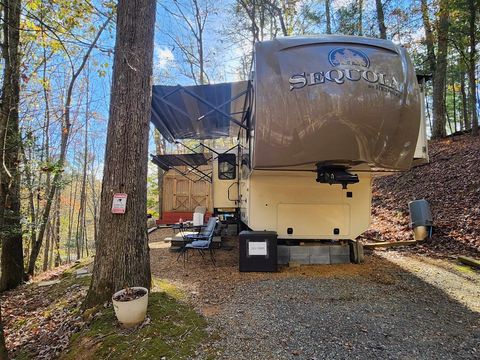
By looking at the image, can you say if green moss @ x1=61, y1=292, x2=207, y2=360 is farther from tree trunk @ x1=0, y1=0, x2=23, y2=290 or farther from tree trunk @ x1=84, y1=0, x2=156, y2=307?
tree trunk @ x1=0, y1=0, x2=23, y2=290

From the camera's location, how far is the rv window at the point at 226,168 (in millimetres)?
7234

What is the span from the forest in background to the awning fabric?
6.20 feet

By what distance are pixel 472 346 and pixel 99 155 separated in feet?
58.2

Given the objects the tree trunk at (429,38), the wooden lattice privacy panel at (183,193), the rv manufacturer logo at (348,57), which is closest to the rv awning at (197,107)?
the rv manufacturer logo at (348,57)

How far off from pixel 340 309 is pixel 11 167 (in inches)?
246

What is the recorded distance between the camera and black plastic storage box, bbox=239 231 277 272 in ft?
16.1

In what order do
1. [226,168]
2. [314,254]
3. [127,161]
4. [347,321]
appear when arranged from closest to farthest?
[347,321] → [127,161] → [314,254] → [226,168]

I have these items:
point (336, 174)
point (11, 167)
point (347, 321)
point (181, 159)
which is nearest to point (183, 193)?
point (181, 159)

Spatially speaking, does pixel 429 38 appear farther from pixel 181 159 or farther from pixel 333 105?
pixel 333 105

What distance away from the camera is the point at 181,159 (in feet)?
24.9

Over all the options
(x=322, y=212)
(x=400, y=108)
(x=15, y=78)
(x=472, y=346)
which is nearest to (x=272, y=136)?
(x=400, y=108)

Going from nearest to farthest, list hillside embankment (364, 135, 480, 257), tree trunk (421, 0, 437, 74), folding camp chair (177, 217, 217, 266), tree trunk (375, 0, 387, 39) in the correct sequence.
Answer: folding camp chair (177, 217, 217, 266) < hillside embankment (364, 135, 480, 257) < tree trunk (421, 0, 437, 74) < tree trunk (375, 0, 387, 39)

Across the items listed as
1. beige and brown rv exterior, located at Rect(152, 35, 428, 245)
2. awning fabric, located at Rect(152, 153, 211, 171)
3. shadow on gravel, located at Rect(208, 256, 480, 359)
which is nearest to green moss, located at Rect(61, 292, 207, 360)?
Result: shadow on gravel, located at Rect(208, 256, 480, 359)

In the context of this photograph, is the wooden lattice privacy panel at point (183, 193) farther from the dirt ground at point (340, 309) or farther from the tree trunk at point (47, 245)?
the dirt ground at point (340, 309)
